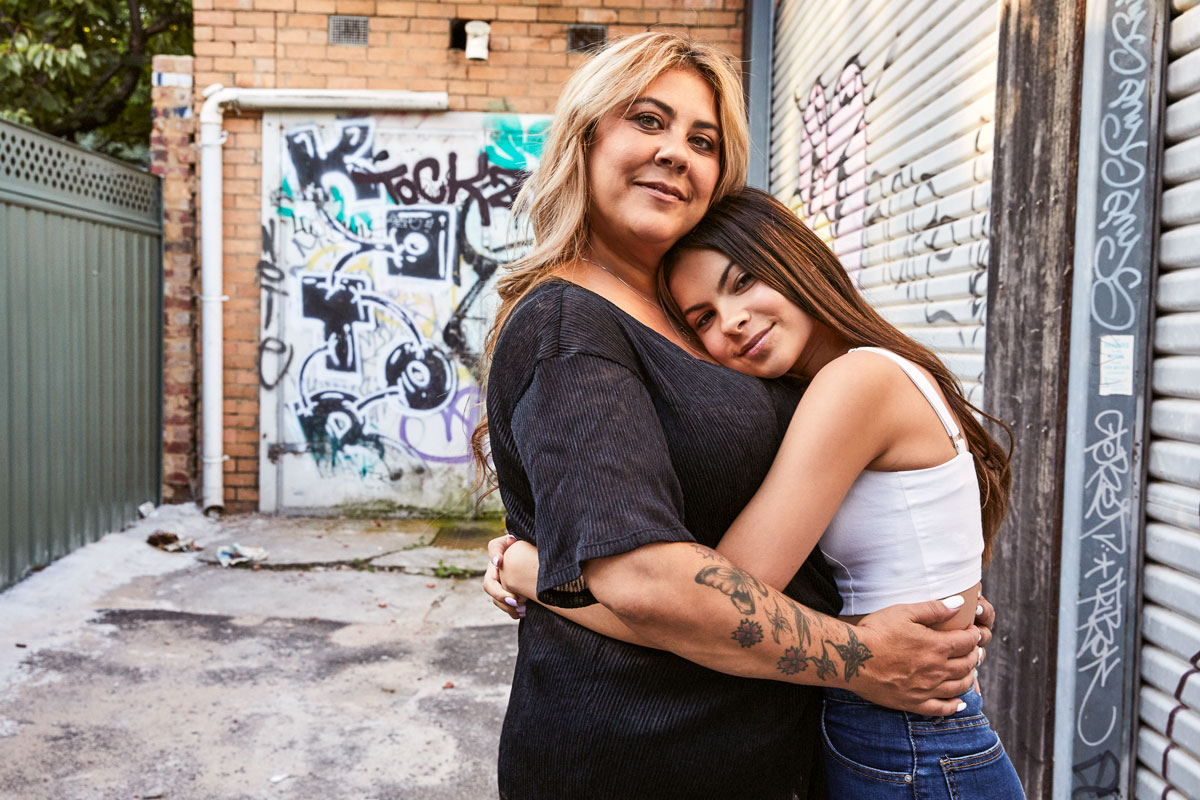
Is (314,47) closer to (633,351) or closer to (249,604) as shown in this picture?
(249,604)

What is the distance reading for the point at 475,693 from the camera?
13.8 ft

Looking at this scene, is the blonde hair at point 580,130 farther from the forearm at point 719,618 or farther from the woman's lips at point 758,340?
the forearm at point 719,618

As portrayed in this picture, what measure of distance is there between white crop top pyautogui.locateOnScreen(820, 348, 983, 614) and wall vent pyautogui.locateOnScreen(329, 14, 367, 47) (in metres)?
6.81

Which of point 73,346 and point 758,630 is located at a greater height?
point 73,346

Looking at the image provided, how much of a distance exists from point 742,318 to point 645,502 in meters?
0.50

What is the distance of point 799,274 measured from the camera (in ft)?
5.20

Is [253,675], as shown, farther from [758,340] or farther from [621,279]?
[758,340]

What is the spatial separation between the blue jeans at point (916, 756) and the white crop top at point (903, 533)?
6.7 inches

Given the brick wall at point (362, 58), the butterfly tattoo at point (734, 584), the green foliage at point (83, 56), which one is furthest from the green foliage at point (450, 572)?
the green foliage at point (83, 56)

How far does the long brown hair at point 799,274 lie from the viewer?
1578mm

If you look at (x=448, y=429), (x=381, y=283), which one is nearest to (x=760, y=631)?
(x=448, y=429)

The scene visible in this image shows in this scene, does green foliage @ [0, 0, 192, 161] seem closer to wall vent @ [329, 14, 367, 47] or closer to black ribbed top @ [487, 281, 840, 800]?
wall vent @ [329, 14, 367, 47]

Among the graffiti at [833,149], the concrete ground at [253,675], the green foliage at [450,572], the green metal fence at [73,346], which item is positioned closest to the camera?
the concrete ground at [253,675]

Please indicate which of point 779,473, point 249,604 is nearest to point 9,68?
point 249,604
